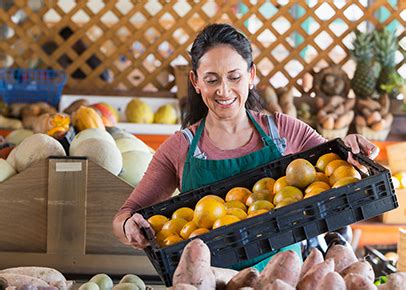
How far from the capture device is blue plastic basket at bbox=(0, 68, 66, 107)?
491cm

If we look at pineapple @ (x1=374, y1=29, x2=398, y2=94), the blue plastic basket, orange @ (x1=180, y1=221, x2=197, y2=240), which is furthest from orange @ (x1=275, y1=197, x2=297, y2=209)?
pineapple @ (x1=374, y1=29, x2=398, y2=94)

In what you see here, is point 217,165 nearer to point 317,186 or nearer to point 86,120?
point 317,186

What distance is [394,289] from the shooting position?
1.61 meters

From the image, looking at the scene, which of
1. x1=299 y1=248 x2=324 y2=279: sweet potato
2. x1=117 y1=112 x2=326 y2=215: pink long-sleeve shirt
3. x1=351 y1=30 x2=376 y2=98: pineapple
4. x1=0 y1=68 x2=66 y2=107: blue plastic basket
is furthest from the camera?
x1=351 y1=30 x2=376 y2=98: pineapple

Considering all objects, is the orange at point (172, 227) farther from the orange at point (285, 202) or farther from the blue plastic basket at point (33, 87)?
the blue plastic basket at point (33, 87)

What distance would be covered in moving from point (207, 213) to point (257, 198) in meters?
0.16

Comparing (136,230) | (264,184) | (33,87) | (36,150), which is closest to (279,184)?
(264,184)

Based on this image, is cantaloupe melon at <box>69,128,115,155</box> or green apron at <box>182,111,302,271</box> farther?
cantaloupe melon at <box>69,128,115,155</box>

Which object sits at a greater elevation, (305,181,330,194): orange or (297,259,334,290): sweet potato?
(305,181,330,194): orange

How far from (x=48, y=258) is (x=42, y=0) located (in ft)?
9.22

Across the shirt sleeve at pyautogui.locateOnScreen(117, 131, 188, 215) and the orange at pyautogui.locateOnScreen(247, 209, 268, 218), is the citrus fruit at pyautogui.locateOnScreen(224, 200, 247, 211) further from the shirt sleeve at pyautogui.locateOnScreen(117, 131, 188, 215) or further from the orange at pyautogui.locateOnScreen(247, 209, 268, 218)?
the shirt sleeve at pyautogui.locateOnScreen(117, 131, 188, 215)

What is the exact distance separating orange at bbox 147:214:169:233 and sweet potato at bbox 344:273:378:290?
62 cm

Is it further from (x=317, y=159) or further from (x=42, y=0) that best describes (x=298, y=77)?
(x=317, y=159)

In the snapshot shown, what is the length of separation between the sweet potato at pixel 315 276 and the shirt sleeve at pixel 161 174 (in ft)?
2.62
